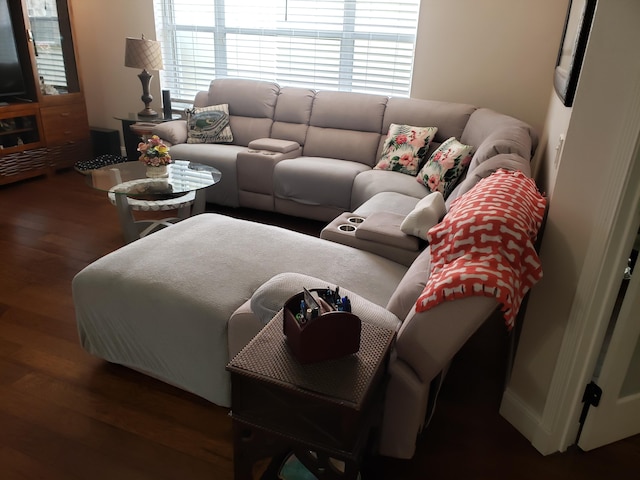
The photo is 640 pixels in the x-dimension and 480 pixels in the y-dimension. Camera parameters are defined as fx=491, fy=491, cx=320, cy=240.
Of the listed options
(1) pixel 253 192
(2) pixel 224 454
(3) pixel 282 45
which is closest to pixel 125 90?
(3) pixel 282 45

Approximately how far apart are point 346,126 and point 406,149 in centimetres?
65

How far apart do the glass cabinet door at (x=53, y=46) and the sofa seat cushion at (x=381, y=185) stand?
3.16 metres

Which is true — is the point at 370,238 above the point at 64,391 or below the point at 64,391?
above

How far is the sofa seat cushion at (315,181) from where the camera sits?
3.60 metres

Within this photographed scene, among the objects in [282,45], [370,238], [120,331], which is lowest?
[120,331]

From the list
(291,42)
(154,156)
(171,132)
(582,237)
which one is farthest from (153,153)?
(582,237)

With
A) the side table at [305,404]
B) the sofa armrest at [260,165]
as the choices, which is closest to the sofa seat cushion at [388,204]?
the sofa armrest at [260,165]

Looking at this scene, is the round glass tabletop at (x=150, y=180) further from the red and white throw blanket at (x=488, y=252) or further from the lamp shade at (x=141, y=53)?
the red and white throw blanket at (x=488, y=252)

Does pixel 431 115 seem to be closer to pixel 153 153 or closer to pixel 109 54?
pixel 153 153

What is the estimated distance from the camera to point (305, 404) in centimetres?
129

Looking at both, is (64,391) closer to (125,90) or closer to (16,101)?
(16,101)

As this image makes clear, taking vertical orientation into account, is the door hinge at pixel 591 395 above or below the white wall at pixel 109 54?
below

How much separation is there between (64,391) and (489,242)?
68.9 inches

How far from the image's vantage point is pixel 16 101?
4.42 meters
